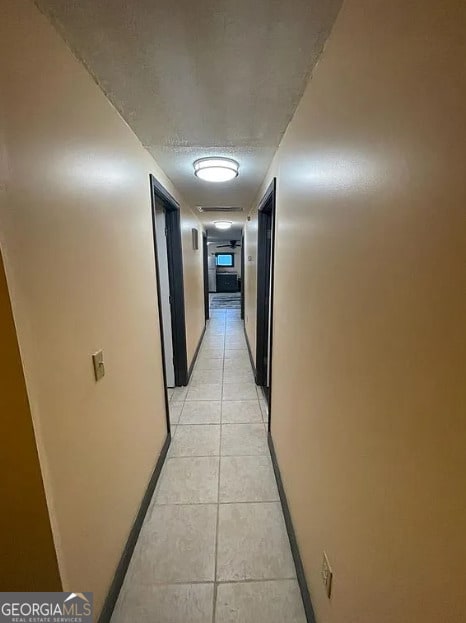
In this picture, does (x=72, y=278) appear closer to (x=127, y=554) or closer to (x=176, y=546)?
(x=127, y=554)

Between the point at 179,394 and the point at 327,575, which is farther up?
the point at 327,575

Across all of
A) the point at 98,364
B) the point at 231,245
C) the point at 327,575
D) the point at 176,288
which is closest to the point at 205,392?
the point at 176,288

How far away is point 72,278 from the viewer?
2.99ft

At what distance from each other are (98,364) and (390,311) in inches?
41.4

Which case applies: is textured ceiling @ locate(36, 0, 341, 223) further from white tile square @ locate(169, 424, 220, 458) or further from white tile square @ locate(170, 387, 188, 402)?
white tile square @ locate(170, 387, 188, 402)

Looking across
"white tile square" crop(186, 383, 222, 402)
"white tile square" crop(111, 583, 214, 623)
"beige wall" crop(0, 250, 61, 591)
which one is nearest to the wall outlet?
"white tile square" crop(111, 583, 214, 623)

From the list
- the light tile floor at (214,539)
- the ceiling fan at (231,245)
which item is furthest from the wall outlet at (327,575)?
the ceiling fan at (231,245)

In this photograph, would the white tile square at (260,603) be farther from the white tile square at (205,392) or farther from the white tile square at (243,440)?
the white tile square at (205,392)

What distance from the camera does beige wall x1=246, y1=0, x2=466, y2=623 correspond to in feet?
1.33

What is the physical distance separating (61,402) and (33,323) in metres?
0.28

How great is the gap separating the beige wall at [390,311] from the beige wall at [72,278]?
0.87m

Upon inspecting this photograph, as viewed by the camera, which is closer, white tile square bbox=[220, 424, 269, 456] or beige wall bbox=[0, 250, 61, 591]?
beige wall bbox=[0, 250, 61, 591]

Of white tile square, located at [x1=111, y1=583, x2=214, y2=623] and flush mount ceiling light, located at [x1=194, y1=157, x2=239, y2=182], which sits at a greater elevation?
flush mount ceiling light, located at [x1=194, y1=157, x2=239, y2=182]

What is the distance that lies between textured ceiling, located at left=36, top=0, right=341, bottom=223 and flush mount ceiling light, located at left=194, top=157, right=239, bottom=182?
344 mm
